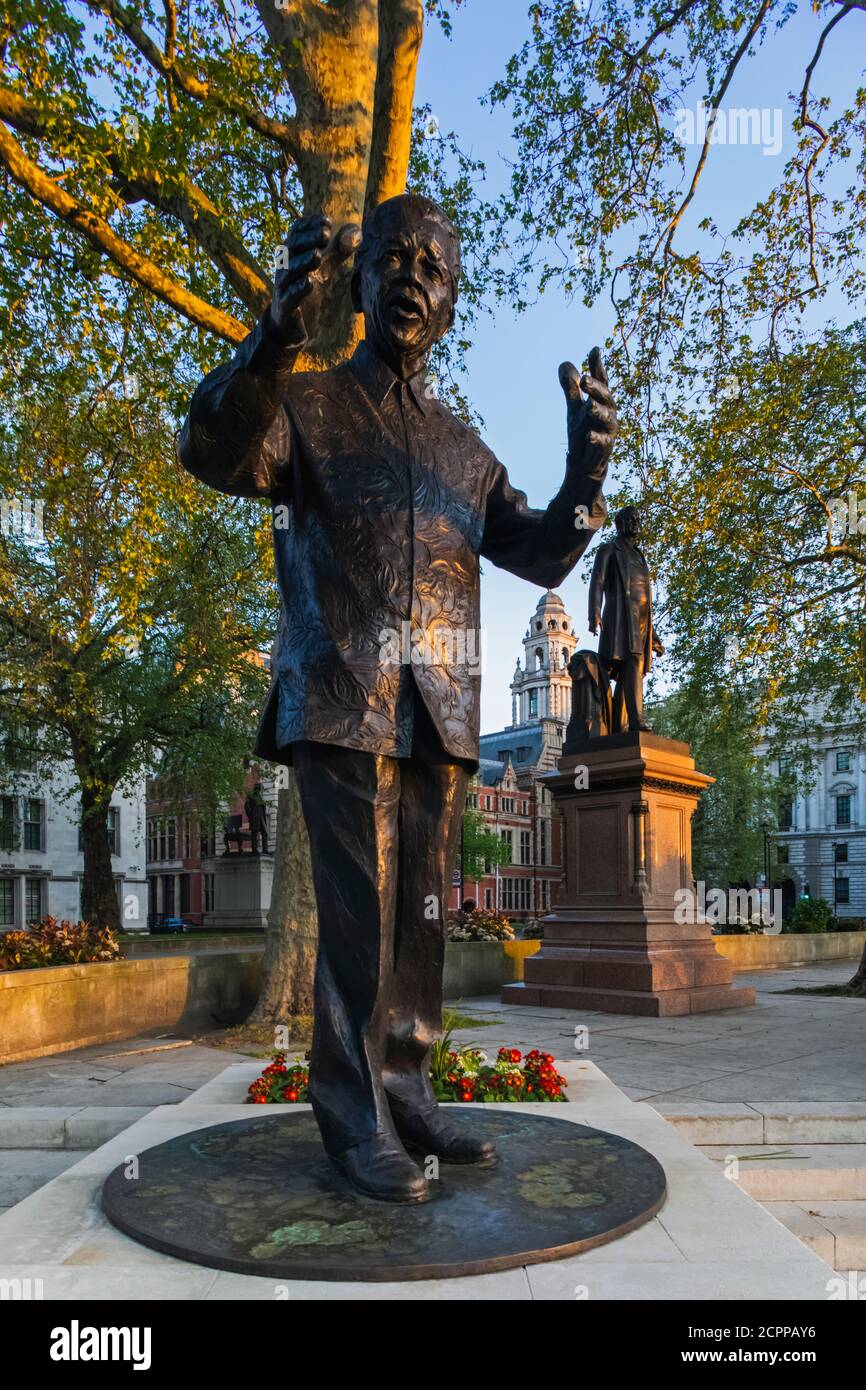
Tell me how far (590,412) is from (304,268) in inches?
40.9

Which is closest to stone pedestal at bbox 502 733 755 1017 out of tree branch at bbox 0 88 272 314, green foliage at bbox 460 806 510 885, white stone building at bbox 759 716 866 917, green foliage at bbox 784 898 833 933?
tree branch at bbox 0 88 272 314

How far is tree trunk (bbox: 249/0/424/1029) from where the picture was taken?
372 inches

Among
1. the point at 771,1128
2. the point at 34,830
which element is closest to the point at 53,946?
the point at 771,1128

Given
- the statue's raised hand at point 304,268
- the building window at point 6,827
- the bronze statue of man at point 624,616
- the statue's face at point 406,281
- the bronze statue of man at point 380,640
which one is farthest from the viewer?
the building window at point 6,827

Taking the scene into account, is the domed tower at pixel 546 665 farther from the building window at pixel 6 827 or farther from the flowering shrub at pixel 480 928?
the flowering shrub at pixel 480 928

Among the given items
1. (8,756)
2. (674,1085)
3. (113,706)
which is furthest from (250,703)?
(674,1085)

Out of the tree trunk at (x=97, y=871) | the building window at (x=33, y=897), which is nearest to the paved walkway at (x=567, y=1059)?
the tree trunk at (x=97, y=871)

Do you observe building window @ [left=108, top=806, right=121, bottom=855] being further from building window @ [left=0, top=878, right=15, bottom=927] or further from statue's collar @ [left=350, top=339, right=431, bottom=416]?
statue's collar @ [left=350, top=339, right=431, bottom=416]

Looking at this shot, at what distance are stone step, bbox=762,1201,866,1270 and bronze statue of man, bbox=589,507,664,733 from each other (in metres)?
8.39

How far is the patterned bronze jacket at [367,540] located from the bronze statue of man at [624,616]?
29.2ft

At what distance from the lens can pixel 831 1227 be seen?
358 cm

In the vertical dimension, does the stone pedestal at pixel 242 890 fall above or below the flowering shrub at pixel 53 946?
below

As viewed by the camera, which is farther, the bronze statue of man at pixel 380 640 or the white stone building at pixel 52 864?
the white stone building at pixel 52 864

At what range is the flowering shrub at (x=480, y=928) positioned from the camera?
14.2 m
